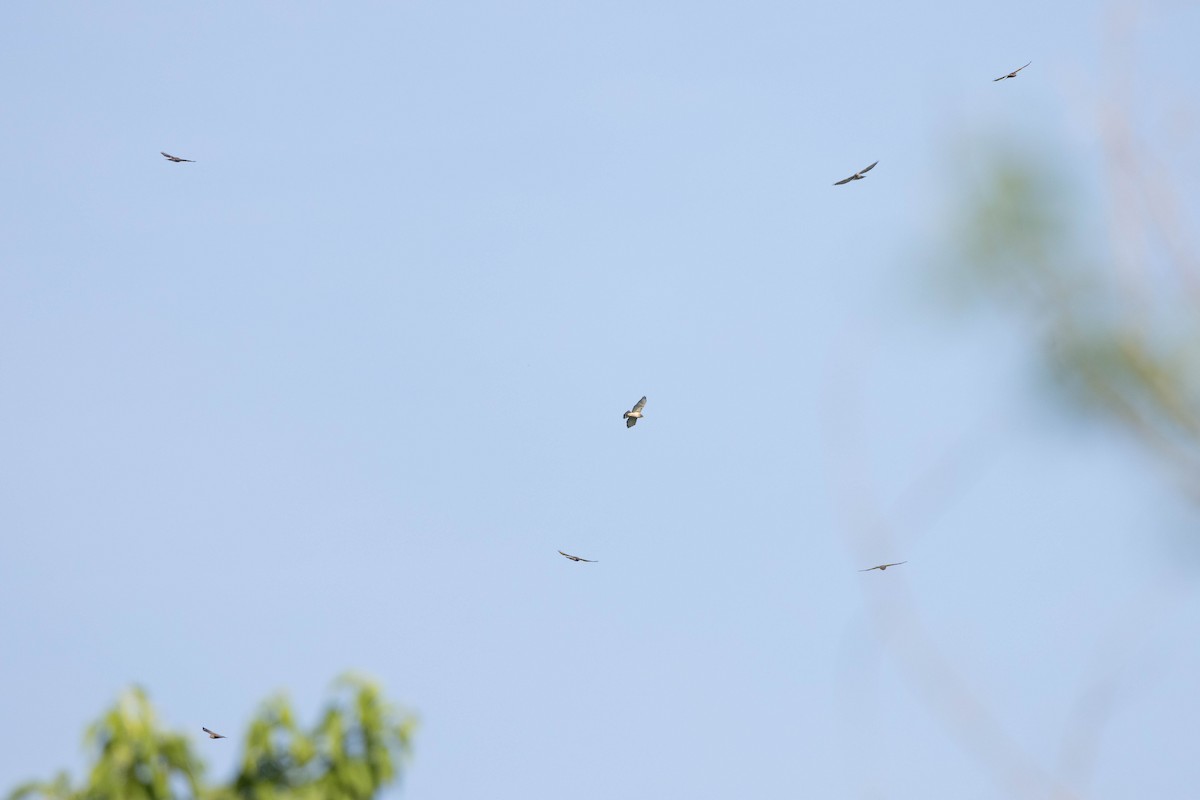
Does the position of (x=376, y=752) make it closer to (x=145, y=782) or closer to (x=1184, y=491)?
(x=145, y=782)

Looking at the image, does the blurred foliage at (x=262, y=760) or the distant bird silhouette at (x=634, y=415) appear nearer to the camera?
the blurred foliage at (x=262, y=760)

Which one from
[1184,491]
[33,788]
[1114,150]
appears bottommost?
[33,788]

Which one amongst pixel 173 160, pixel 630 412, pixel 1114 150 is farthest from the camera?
pixel 630 412

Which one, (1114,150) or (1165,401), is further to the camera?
(1114,150)

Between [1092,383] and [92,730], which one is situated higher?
[1092,383]

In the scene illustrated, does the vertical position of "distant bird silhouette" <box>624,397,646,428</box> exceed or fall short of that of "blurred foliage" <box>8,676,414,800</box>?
it falls short

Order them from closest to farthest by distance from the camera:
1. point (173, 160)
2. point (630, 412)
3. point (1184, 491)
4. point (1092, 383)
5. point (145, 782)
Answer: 1. point (1184, 491)
2. point (1092, 383)
3. point (145, 782)
4. point (173, 160)
5. point (630, 412)

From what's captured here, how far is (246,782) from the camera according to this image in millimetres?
7293

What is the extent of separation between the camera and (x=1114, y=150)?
5.52m

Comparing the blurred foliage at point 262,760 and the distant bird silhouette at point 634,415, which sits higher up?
the blurred foliage at point 262,760

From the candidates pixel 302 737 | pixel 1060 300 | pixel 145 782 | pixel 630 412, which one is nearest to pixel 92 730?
pixel 145 782

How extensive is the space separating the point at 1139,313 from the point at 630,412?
12.1m

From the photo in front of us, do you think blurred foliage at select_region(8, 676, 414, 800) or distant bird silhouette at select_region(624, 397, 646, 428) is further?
distant bird silhouette at select_region(624, 397, 646, 428)

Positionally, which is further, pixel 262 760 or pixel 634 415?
pixel 634 415
